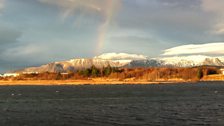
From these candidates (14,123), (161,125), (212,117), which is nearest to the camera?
(161,125)

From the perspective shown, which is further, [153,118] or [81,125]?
[153,118]

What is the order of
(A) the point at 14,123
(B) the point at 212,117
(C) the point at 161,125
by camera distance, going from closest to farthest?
1. (C) the point at 161,125
2. (A) the point at 14,123
3. (B) the point at 212,117

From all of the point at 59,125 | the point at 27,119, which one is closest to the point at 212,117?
the point at 59,125

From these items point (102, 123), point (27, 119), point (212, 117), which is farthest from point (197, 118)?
point (27, 119)

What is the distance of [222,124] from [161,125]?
24.3ft

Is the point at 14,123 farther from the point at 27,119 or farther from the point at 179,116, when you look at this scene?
the point at 179,116

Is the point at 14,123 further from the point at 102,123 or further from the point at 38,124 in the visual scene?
the point at 102,123

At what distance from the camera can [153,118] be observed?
62594 mm

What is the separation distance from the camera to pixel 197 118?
61.9 m

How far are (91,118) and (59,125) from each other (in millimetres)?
8526

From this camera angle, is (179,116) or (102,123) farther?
(179,116)

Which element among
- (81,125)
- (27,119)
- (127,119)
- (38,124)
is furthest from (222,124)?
(27,119)

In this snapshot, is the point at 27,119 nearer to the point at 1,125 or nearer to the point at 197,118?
the point at 1,125

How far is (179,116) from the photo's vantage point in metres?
65.2
